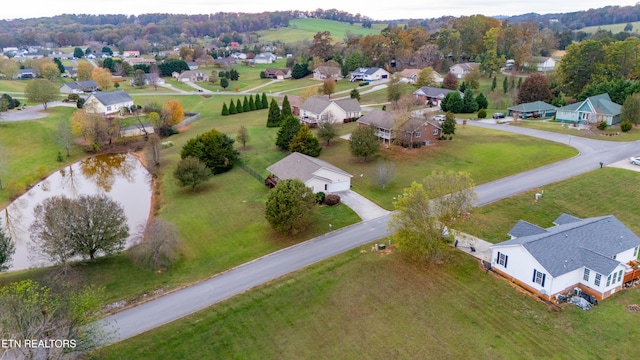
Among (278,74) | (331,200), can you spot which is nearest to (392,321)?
(331,200)

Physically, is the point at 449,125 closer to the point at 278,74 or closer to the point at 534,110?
the point at 534,110

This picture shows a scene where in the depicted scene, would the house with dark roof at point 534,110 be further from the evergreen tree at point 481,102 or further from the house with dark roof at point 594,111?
the evergreen tree at point 481,102

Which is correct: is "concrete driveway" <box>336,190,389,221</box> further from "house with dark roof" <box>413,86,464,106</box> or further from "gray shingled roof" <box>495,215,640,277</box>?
"house with dark roof" <box>413,86,464,106</box>

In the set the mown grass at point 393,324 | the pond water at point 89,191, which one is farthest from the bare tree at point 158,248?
the mown grass at point 393,324

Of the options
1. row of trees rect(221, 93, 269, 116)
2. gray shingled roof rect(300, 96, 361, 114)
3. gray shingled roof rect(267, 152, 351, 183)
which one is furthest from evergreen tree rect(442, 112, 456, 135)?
row of trees rect(221, 93, 269, 116)

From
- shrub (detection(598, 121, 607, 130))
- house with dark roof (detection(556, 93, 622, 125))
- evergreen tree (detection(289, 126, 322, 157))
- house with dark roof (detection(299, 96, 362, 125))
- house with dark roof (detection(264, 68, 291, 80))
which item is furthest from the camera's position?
house with dark roof (detection(264, 68, 291, 80))

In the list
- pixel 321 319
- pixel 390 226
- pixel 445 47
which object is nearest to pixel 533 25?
pixel 445 47
